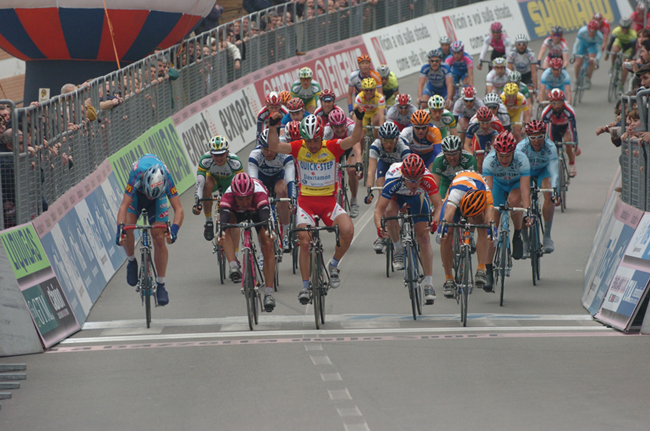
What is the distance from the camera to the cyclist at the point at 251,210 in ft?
33.0

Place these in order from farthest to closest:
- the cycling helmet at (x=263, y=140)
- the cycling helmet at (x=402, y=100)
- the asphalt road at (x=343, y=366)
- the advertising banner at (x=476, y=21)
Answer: the advertising banner at (x=476, y=21), the cycling helmet at (x=402, y=100), the cycling helmet at (x=263, y=140), the asphalt road at (x=343, y=366)

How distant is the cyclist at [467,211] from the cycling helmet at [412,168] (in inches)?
17.3

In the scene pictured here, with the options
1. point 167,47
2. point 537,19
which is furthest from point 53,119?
point 537,19

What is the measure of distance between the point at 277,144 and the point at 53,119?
9.08 ft

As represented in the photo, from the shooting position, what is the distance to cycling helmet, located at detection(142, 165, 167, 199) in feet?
35.0

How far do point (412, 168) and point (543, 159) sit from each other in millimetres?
2855

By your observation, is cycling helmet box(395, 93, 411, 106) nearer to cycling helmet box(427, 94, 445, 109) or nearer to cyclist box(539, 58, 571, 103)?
cycling helmet box(427, 94, 445, 109)

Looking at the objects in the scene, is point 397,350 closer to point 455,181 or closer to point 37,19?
point 455,181

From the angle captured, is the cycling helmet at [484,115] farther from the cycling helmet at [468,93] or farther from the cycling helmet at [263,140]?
the cycling helmet at [263,140]

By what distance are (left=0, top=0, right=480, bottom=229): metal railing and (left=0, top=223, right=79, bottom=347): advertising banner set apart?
24cm

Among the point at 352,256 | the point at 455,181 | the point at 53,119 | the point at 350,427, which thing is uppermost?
the point at 53,119

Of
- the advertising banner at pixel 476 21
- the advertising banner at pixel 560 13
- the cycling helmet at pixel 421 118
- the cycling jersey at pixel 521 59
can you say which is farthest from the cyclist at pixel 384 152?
the advertising banner at pixel 560 13

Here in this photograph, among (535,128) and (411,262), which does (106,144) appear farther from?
(535,128)

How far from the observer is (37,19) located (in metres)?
17.4
